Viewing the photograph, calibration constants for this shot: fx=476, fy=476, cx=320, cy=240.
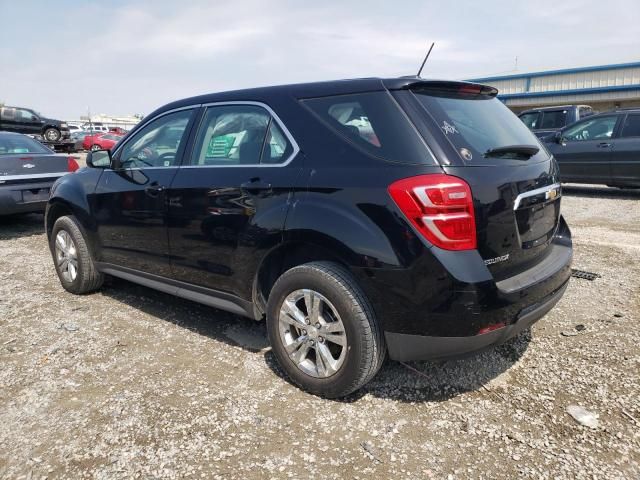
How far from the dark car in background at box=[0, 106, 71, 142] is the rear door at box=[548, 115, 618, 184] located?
2423cm

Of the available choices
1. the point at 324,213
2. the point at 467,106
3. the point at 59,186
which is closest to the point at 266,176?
the point at 324,213

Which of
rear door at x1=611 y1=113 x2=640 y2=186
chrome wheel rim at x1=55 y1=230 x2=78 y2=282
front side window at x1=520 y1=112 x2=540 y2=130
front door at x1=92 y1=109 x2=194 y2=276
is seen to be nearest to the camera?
front door at x1=92 y1=109 x2=194 y2=276

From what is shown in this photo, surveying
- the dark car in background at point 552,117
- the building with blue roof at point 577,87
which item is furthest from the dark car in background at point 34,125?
the dark car in background at point 552,117

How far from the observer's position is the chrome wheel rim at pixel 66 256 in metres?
4.41

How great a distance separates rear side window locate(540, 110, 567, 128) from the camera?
11.7 meters

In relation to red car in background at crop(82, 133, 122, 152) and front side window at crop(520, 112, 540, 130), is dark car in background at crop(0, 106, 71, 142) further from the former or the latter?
front side window at crop(520, 112, 540, 130)

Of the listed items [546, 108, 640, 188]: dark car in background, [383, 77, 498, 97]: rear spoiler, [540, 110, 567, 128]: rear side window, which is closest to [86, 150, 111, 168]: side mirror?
[383, 77, 498, 97]: rear spoiler

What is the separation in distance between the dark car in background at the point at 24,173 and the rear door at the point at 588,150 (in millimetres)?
8719

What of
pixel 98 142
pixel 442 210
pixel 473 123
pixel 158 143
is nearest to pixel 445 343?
pixel 442 210

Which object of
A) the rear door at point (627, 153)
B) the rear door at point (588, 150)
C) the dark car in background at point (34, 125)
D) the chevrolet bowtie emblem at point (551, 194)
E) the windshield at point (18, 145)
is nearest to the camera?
the chevrolet bowtie emblem at point (551, 194)

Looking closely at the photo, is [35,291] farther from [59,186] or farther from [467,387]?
[467,387]

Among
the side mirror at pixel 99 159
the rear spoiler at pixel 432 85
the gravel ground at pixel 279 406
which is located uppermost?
the rear spoiler at pixel 432 85

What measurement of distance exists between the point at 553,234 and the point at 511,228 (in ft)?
2.16

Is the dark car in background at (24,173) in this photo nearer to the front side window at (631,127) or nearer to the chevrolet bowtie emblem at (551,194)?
the chevrolet bowtie emblem at (551,194)
